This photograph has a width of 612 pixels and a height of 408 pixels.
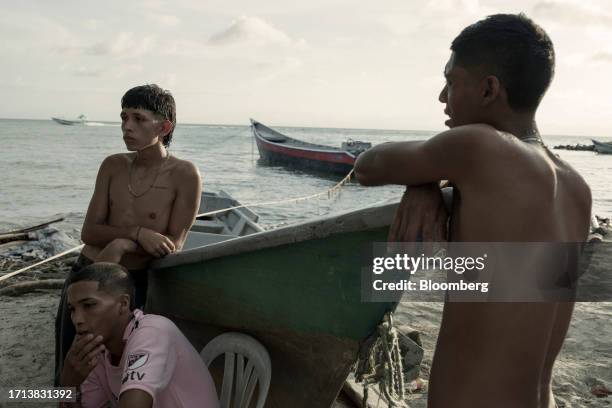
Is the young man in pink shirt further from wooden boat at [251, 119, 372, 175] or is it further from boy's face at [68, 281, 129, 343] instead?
wooden boat at [251, 119, 372, 175]

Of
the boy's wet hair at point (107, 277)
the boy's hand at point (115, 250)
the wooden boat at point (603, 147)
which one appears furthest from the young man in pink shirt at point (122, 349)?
the wooden boat at point (603, 147)

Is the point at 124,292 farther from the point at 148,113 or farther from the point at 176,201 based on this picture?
the point at 148,113

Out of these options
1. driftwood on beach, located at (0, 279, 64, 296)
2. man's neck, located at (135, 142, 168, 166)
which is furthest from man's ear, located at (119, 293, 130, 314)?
driftwood on beach, located at (0, 279, 64, 296)

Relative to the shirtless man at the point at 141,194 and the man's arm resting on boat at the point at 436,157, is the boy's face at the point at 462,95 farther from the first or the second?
the shirtless man at the point at 141,194

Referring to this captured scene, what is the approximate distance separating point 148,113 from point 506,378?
2278 millimetres

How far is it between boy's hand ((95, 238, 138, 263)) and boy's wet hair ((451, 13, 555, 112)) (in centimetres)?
194

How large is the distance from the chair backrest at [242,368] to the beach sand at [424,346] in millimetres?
1338

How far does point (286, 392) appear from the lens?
246 centimetres

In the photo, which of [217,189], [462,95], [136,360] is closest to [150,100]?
[136,360]

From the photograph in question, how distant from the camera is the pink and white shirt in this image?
189 cm

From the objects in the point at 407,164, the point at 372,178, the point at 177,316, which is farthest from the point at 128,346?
the point at 407,164

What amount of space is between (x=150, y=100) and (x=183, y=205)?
2.02ft

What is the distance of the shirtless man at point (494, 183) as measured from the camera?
1.21 metres

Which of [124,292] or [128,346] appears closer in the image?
[128,346]
